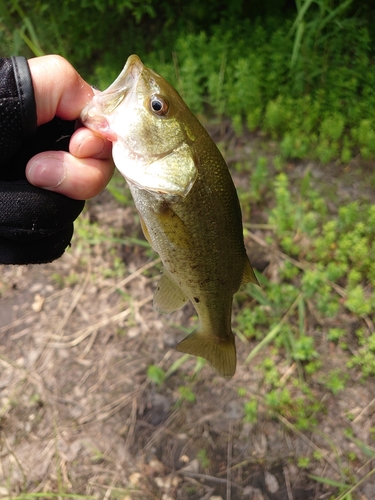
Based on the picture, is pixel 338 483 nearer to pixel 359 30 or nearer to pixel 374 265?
pixel 374 265

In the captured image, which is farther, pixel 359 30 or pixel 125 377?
pixel 359 30

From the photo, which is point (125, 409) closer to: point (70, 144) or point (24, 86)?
point (70, 144)

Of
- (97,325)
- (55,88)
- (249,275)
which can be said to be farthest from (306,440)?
(55,88)

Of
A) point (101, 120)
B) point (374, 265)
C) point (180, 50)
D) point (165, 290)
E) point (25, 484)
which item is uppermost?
point (101, 120)

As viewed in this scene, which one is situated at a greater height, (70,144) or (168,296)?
(70,144)

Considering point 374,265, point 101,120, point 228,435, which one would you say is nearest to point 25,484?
point 228,435

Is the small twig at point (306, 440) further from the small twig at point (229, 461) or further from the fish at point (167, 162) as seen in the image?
the fish at point (167, 162)
